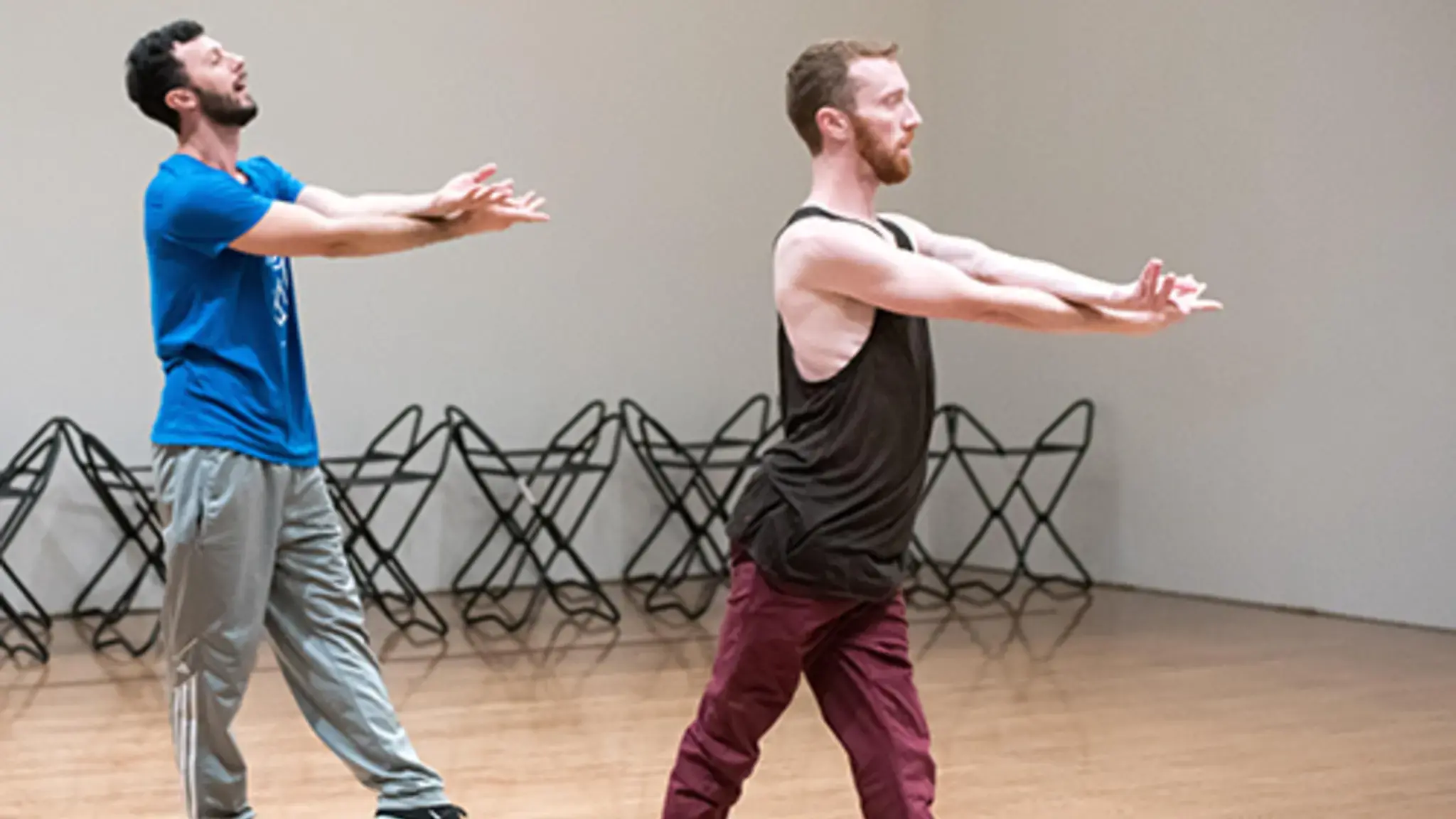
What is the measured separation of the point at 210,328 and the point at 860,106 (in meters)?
1.16

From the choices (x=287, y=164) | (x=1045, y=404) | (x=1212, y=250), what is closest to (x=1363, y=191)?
(x=1212, y=250)

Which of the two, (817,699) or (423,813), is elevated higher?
(817,699)

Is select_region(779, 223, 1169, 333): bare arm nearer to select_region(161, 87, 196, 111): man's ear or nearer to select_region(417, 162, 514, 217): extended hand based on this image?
select_region(417, 162, 514, 217): extended hand

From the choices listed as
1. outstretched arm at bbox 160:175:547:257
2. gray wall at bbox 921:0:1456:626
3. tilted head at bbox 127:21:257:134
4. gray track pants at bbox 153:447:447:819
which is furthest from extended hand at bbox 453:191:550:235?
gray wall at bbox 921:0:1456:626

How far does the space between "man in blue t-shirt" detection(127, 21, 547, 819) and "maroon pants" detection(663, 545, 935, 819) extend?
71 centimetres

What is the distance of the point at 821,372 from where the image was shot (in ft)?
8.67

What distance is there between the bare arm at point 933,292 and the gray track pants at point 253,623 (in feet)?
3.63

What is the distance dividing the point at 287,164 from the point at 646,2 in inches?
69.7

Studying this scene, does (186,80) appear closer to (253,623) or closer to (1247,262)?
(253,623)

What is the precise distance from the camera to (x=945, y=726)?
4656 mm

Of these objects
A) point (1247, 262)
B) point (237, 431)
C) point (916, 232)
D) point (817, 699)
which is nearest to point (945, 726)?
point (817, 699)

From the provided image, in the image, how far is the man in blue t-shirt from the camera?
295cm

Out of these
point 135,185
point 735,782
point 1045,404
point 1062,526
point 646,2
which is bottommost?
point 1062,526

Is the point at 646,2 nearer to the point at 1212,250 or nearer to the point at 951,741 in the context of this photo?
the point at 1212,250
